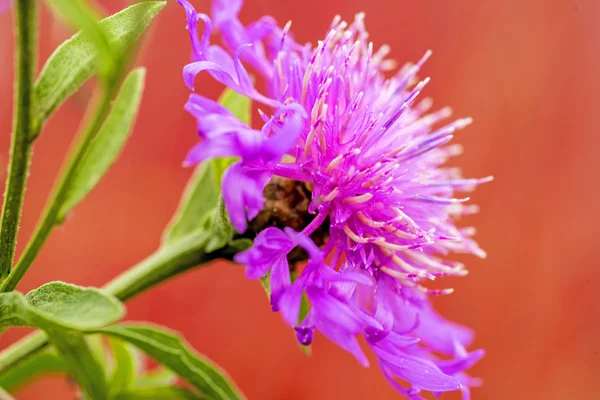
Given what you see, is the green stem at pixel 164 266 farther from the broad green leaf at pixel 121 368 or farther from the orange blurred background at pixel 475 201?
the orange blurred background at pixel 475 201

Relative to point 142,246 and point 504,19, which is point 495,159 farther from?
point 142,246

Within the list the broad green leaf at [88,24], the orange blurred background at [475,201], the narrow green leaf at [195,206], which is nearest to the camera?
the broad green leaf at [88,24]

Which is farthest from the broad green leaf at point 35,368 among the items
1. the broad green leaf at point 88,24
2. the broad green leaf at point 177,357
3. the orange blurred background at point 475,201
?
the orange blurred background at point 475,201

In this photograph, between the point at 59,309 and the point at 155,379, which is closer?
the point at 59,309

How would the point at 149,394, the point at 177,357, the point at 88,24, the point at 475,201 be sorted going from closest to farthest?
1. the point at 88,24
2. the point at 177,357
3. the point at 149,394
4. the point at 475,201

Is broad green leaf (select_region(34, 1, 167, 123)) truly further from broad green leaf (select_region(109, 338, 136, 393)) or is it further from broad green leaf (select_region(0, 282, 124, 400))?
broad green leaf (select_region(109, 338, 136, 393))

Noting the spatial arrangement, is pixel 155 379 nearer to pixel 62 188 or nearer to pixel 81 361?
pixel 81 361

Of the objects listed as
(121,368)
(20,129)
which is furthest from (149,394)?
(20,129)
